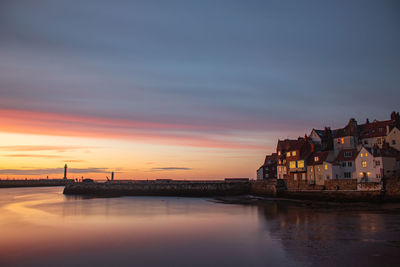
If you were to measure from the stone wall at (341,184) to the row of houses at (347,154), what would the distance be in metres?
1.38

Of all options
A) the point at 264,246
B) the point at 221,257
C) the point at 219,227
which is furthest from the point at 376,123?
the point at 221,257

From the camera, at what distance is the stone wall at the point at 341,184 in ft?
178

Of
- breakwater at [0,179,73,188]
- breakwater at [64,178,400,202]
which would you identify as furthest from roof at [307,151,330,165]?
breakwater at [0,179,73,188]

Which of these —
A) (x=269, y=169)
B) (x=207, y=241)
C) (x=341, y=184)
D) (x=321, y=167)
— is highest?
(x=321, y=167)

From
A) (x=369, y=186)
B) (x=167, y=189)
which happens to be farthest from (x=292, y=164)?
(x=167, y=189)

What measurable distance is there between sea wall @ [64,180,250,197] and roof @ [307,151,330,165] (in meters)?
22.3

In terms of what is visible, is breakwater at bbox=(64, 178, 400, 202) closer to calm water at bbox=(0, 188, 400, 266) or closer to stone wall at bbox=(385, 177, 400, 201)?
stone wall at bbox=(385, 177, 400, 201)

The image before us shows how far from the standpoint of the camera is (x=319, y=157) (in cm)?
6519

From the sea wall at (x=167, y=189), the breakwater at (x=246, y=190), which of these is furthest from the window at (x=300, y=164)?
the sea wall at (x=167, y=189)

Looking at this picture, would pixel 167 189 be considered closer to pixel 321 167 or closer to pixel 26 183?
pixel 321 167

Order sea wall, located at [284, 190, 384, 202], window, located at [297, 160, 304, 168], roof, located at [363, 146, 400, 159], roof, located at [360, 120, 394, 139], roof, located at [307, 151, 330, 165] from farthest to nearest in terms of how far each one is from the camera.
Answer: window, located at [297, 160, 304, 168]
roof, located at [307, 151, 330, 165]
roof, located at [360, 120, 394, 139]
roof, located at [363, 146, 400, 159]
sea wall, located at [284, 190, 384, 202]

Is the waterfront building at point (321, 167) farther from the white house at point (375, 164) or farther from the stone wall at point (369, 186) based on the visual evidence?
the stone wall at point (369, 186)

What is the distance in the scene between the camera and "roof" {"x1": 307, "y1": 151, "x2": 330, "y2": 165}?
63919 mm

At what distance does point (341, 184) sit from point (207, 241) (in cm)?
3900
